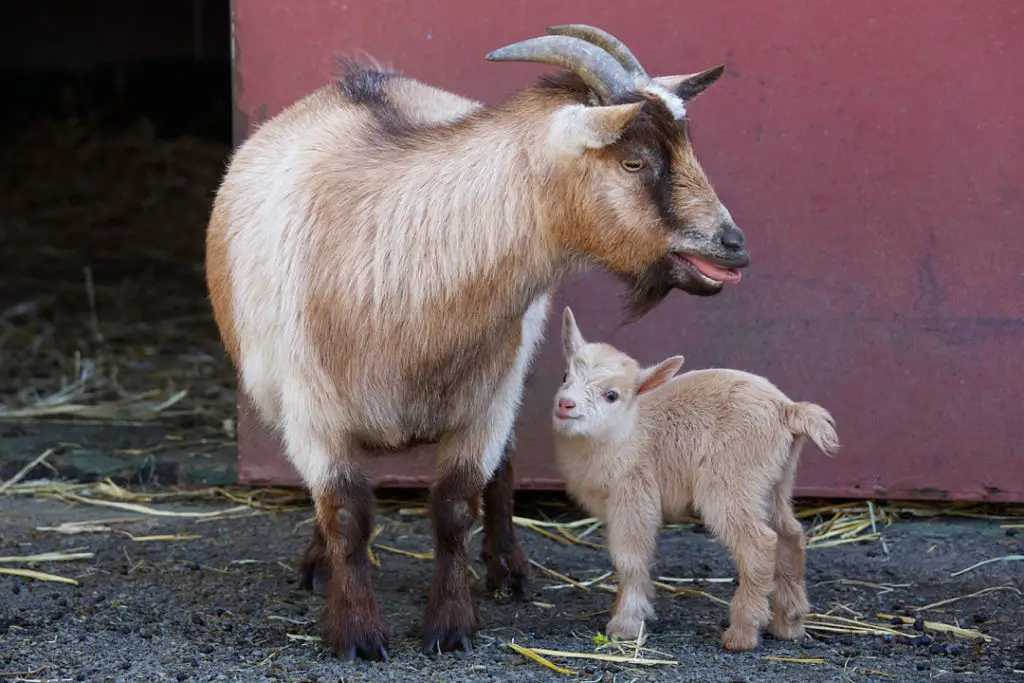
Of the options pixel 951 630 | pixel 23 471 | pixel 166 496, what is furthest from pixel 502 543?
pixel 23 471

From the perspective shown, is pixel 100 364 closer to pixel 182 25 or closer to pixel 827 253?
pixel 827 253

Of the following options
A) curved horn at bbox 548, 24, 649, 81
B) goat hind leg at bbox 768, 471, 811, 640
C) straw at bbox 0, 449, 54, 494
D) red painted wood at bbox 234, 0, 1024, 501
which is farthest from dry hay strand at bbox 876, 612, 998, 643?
straw at bbox 0, 449, 54, 494

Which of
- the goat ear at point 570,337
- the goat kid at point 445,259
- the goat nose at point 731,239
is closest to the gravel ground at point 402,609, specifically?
the goat kid at point 445,259

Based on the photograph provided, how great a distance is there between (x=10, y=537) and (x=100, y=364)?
2297 mm

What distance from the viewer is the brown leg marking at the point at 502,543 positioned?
5.03 meters

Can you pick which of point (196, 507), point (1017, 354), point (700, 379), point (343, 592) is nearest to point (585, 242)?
point (700, 379)

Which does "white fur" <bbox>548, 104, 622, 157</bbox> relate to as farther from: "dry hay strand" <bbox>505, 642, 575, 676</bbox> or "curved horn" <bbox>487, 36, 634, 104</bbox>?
"dry hay strand" <bbox>505, 642, 575, 676</bbox>

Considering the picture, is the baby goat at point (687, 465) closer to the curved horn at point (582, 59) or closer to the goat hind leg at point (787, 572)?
the goat hind leg at point (787, 572)

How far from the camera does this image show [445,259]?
4.09 meters

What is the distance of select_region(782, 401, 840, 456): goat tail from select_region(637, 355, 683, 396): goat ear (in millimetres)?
364

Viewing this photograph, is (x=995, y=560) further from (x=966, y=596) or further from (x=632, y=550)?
(x=632, y=550)

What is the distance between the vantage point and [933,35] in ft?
17.8

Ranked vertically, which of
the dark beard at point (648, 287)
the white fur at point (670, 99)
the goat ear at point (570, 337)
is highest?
the white fur at point (670, 99)

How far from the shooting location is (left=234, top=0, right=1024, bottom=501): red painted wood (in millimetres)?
5449
